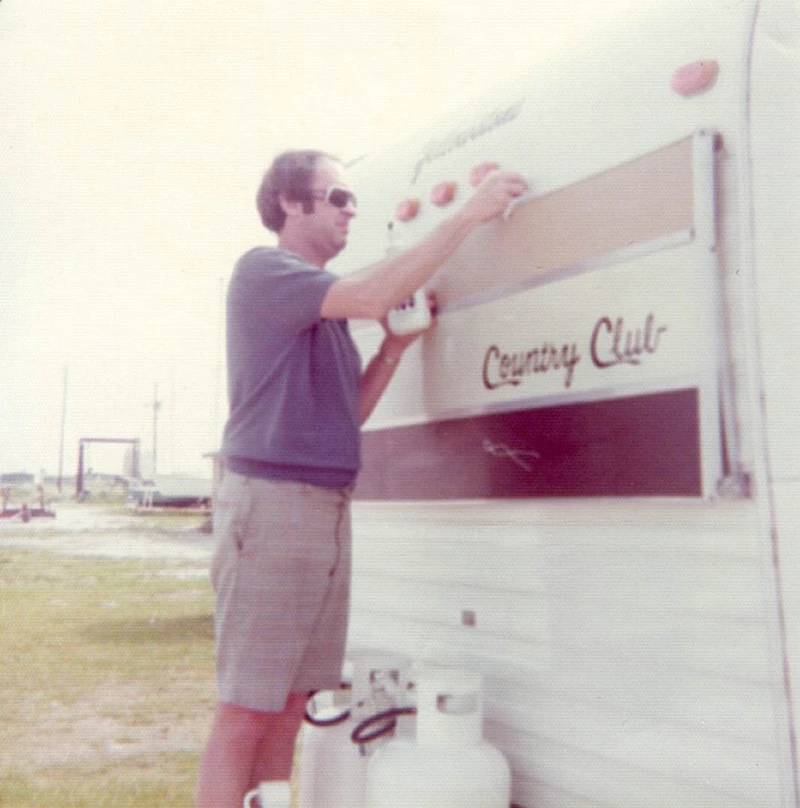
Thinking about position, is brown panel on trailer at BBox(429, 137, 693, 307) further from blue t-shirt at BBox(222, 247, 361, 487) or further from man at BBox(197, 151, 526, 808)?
blue t-shirt at BBox(222, 247, 361, 487)

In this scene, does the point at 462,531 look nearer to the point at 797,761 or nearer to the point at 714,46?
the point at 797,761

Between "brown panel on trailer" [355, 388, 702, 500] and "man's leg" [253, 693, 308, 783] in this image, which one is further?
"man's leg" [253, 693, 308, 783]

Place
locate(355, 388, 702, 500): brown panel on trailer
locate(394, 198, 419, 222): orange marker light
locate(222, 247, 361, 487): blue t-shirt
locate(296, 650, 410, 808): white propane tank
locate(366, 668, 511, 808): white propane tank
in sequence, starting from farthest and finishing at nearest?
locate(394, 198, 419, 222): orange marker light → locate(296, 650, 410, 808): white propane tank → locate(222, 247, 361, 487): blue t-shirt → locate(366, 668, 511, 808): white propane tank → locate(355, 388, 702, 500): brown panel on trailer

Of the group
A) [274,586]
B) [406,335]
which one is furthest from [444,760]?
[406,335]

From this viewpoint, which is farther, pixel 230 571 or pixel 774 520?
pixel 230 571

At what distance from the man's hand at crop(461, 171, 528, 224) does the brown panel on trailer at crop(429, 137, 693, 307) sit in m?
0.04

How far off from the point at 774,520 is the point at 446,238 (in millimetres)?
1014

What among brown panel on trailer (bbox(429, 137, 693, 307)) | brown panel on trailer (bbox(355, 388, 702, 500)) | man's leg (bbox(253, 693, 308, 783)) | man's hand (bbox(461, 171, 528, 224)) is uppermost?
man's hand (bbox(461, 171, 528, 224))

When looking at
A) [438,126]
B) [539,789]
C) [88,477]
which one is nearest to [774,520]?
[539,789]

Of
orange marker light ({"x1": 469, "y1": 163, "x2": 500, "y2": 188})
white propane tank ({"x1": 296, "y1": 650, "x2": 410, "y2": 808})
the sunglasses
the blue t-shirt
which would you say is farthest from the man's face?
white propane tank ({"x1": 296, "y1": 650, "x2": 410, "y2": 808})

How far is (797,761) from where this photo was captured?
1723 mm

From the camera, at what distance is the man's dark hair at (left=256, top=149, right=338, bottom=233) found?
2.67 meters

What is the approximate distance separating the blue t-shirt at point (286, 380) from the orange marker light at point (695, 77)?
871 millimetres

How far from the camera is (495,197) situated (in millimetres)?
2453
